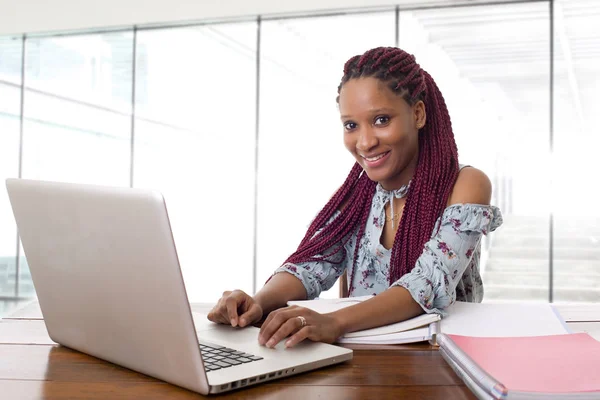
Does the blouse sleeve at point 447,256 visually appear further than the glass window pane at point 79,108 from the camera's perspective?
No

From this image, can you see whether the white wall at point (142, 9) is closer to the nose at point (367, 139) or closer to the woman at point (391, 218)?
the woman at point (391, 218)

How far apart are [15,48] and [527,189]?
15.2ft

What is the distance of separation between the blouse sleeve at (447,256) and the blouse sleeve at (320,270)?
0.99ft

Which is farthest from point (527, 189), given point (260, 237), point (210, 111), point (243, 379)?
point (243, 379)

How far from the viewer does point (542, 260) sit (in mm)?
4617

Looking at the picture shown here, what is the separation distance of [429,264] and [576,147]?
3.68m

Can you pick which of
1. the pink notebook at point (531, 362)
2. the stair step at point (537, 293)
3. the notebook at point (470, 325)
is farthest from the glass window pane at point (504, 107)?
the pink notebook at point (531, 362)

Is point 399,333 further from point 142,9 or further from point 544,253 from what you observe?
point 142,9

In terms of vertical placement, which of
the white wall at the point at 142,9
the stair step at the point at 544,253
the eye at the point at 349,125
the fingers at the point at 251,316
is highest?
the white wall at the point at 142,9

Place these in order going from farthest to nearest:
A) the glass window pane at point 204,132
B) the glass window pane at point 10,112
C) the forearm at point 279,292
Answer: the glass window pane at point 10,112 < the glass window pane at point 204,132 < the forearm at point 279,292

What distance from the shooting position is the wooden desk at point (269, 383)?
740 millimetres

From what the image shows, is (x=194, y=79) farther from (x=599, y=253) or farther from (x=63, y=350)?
(x=63, y=350)

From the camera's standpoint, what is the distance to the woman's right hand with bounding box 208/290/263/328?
3.56ft

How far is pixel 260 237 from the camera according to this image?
512 cm
